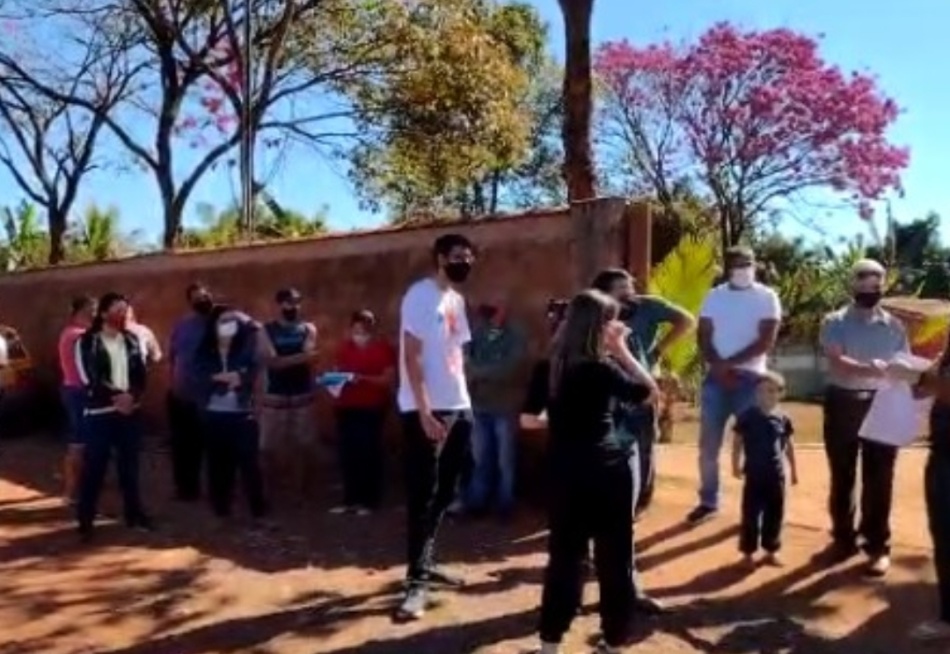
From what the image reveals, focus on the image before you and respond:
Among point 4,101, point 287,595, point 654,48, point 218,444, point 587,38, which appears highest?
point 654,48

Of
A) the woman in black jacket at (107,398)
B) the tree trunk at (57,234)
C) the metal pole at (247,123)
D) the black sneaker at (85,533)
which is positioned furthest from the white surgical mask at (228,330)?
the tree trunk at (57,234)

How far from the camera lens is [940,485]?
652 cm

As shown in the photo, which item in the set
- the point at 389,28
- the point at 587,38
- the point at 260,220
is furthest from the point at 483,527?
the point at 260,220

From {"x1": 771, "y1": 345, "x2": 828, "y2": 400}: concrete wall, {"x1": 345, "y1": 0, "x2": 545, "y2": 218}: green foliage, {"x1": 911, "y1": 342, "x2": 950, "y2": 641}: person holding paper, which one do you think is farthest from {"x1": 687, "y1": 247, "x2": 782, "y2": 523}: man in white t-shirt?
{"x1": 771, "y1": 345, "x2": 828, "y2": 400}: concrete wall

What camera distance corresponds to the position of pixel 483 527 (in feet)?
29.4

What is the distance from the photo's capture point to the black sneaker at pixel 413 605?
672 cm

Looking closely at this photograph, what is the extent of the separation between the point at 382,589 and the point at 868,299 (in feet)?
10.5

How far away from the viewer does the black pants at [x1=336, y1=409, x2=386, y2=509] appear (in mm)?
9898

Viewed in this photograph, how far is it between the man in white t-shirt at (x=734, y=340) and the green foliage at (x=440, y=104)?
1077 centimetres

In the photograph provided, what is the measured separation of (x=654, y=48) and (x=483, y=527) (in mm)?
22939

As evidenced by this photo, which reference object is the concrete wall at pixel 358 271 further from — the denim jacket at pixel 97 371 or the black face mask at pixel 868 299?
the denim jacket at pixel 97 371

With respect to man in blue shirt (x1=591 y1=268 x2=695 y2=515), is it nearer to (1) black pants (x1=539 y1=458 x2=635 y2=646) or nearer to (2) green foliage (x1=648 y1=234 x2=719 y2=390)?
(1) black pants (x1=539 y1=458 x2=635 y2=646)

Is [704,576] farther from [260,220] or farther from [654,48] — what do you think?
[654,48]

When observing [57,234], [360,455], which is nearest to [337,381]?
[360,455]
